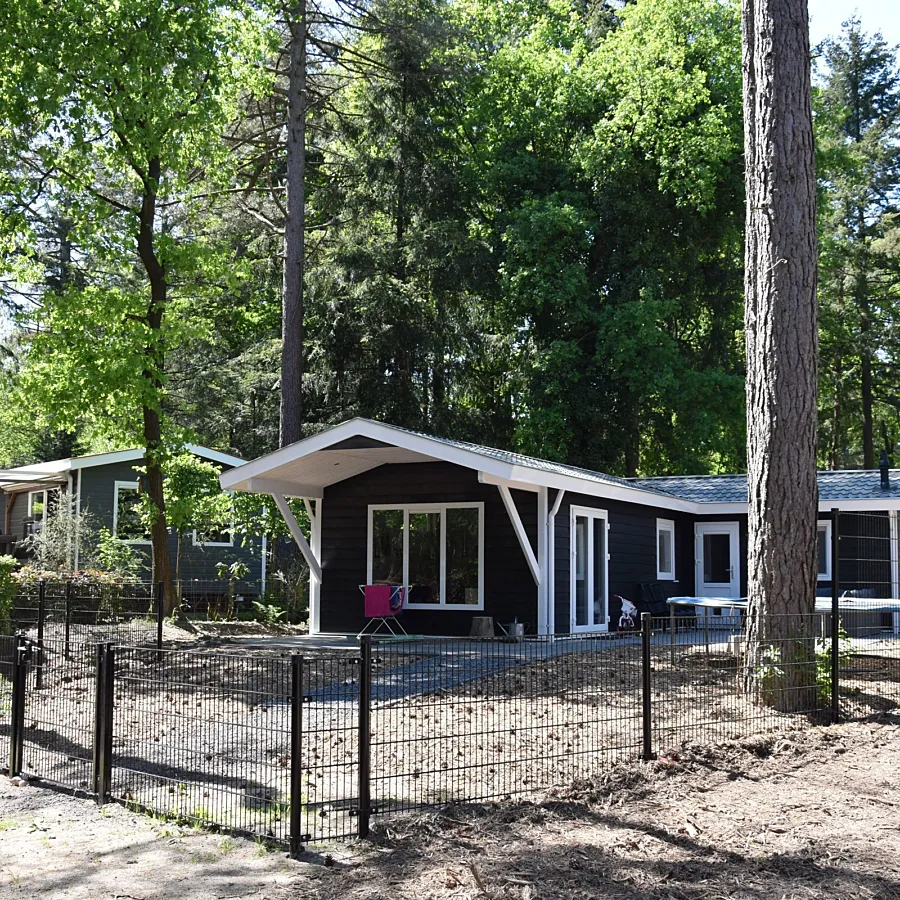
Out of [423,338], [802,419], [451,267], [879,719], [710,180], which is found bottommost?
[879,719]

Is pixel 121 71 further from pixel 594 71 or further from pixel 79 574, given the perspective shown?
pixel 594 71

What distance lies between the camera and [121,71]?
16375 mm

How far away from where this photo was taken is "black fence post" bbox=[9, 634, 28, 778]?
7.45m

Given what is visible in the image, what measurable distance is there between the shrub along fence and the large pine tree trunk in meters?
0.67

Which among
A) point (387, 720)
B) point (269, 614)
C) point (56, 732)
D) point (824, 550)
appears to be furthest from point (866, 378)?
point (56, 732)

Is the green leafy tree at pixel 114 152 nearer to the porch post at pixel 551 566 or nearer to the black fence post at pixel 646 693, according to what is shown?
the porch post at pixel 551 566

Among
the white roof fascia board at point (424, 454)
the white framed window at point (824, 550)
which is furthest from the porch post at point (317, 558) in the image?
the white framed window at point (824, 550)

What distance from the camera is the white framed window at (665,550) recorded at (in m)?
20.6

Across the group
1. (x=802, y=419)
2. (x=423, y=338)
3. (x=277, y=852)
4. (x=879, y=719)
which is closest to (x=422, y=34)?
(x=423, y=338)

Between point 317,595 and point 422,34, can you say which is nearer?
point 317,595

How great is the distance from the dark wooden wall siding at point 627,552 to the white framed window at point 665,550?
0.14m

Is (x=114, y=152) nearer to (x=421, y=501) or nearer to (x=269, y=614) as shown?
(x=421, y=501)

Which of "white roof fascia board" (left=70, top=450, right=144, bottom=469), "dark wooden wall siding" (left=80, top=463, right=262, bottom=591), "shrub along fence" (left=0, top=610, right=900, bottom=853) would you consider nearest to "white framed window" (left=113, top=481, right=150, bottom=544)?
"dark wooden wall siding" (left=80, top=463, right=262, bottom=591)

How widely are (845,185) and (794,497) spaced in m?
27.9
